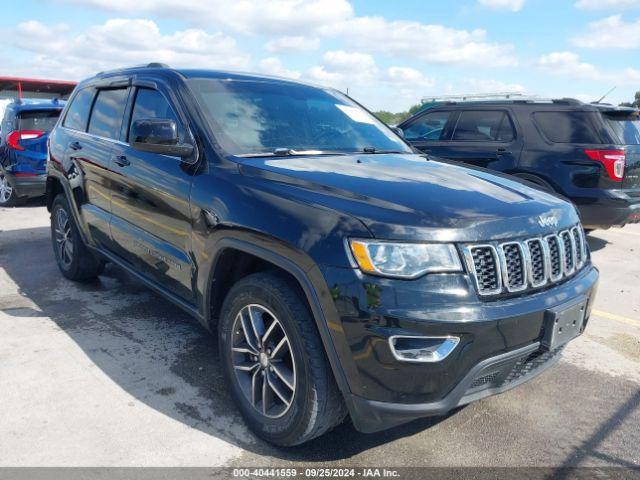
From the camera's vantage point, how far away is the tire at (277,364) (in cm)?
234

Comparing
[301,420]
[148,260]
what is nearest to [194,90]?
[148,260]

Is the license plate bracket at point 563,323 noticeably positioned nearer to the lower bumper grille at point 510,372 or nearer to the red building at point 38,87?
the lower bumper grille at point 510,372

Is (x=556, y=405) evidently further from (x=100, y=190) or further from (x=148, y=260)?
(x=100, y=190)

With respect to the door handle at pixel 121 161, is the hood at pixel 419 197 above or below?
above

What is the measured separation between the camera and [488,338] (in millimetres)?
2178

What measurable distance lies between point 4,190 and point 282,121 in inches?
312

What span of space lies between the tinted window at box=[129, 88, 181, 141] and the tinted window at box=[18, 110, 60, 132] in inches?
237

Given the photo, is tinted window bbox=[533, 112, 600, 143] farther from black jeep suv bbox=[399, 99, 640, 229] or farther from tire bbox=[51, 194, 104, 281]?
tire bbox=[51, 194, 104, 281]

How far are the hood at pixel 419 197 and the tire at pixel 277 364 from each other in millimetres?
483

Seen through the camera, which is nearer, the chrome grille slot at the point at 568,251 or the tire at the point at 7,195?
the chrome grille slot at the point at 568,251

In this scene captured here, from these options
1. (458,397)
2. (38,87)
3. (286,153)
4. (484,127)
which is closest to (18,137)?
(484,127)

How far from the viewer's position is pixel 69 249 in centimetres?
520

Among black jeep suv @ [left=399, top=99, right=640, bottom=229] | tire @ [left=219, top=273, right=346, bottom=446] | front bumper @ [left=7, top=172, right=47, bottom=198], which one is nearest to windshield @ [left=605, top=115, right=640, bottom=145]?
black jeep suv @ [left=399, top=99, right=640, bottom=229]

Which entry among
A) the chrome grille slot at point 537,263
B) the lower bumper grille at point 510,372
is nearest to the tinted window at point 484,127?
the chrome grille slot at point 537,263
